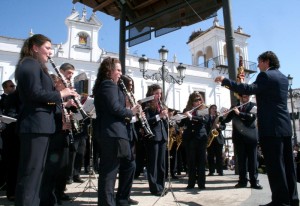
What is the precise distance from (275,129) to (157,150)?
221cm

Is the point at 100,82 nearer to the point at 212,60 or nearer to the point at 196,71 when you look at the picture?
the point at 196,71

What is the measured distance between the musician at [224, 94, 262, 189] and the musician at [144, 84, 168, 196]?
1.66 m

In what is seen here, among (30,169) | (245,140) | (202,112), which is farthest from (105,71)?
(245,140)

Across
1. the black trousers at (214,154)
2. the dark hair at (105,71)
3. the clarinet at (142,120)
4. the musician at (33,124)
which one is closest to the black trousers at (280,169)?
the clarinet at (142,120)

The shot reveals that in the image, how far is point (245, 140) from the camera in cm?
602

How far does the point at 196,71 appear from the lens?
111 feet

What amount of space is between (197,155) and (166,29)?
4.08 meters

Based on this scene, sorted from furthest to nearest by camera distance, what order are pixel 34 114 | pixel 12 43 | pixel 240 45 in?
pixel 240 45 → pixel 12 43 → pixel 34 114

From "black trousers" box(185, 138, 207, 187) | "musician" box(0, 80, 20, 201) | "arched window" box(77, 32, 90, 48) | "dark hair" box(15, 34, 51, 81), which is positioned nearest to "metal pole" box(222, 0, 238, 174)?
"black trousers" box(185, 138, 207, 187)

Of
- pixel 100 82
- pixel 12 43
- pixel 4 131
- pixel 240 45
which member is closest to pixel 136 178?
pixel 4 131

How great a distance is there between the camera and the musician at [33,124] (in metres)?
2.98

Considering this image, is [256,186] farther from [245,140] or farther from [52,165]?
[52,165]

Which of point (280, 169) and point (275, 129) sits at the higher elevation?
point (275, 129)

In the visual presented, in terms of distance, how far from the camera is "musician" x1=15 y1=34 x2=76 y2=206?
9.79 ft
